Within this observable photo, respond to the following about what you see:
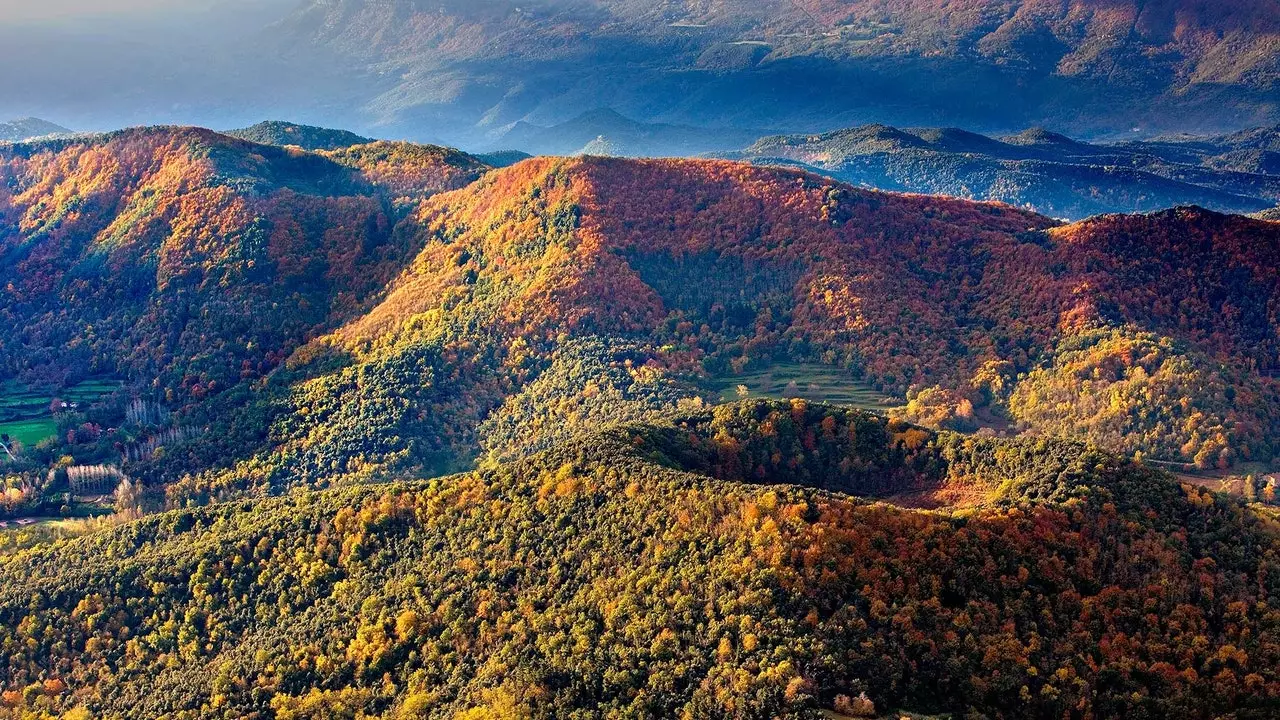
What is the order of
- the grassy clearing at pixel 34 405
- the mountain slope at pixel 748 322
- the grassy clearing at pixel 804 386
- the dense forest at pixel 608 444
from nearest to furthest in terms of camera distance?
the dense forest at pixel 608 444 < the mountain slope at pixel 748 322 < the grassy clearing at pixel 804 386 < the grassy clearing at pixel 34 405

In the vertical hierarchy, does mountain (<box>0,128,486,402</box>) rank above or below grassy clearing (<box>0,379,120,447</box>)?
above

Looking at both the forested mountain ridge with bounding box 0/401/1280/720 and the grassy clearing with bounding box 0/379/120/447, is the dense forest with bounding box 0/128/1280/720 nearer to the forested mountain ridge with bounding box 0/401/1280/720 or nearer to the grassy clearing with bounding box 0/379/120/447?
the forested mountain ridge with bounding box 0/401/1280/720

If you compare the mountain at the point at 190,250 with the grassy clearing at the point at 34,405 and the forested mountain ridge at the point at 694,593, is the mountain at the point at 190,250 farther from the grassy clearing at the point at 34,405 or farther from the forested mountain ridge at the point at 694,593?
the forested mountain ridge at the point at 694,593

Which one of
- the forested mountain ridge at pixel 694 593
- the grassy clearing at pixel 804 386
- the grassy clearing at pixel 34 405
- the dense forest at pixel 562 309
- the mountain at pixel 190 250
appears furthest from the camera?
the mountain at pixel 190 250

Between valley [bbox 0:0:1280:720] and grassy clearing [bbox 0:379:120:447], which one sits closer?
valley [bbox 0:0:1280:720]

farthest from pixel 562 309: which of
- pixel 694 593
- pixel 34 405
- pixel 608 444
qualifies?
pixel 694 593

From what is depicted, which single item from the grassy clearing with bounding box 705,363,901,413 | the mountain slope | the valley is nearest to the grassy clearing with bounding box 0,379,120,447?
the valley

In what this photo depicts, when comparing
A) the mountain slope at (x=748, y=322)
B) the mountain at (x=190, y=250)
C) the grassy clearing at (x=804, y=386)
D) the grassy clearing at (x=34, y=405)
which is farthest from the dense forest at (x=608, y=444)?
the grassy clearing at (x=804, y=386)

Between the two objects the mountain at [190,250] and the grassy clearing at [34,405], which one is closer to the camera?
the grassy clearing at [34,405]
